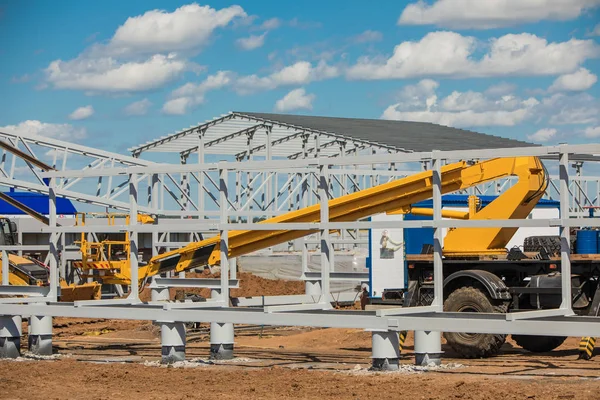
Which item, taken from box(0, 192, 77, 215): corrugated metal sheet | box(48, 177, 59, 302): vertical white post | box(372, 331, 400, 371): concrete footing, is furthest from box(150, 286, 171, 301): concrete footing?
box(0, 192, 77, 215): corrugated metal sheet

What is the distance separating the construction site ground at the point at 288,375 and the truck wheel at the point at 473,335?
213 millimetres

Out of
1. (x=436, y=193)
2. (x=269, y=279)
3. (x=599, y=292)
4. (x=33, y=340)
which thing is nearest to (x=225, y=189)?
(x=436, y=193)

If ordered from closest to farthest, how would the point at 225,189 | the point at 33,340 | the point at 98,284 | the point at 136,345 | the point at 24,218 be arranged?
the point at 225,189 → the point at 33,340 → the point at 136,345 → the point at 98,284 → the point at 24,218

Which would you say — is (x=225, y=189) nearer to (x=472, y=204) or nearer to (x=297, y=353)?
(x=297, y=353)

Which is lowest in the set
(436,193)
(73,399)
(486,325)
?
(73,399)

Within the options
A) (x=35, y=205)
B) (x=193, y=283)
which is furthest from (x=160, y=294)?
(x=35, y=205)

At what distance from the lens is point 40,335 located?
1466cm

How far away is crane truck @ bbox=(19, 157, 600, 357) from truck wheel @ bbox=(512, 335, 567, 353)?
15mm

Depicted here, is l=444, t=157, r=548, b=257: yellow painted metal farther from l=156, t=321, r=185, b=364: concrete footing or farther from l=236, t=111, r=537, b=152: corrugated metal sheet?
l=236, t=111, r=537, b=152: corrugated metal sheet

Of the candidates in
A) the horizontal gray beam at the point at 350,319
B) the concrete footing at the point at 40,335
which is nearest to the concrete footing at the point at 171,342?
the horizontal gray beam at the point at 350,319

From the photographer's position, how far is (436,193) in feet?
38.1

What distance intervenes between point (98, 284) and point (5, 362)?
244 inches

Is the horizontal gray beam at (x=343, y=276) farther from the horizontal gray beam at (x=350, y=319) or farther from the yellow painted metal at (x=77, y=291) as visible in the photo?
the horizontal gray beam at (x=350, y=319)

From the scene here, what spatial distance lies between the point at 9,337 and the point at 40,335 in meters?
0.46
